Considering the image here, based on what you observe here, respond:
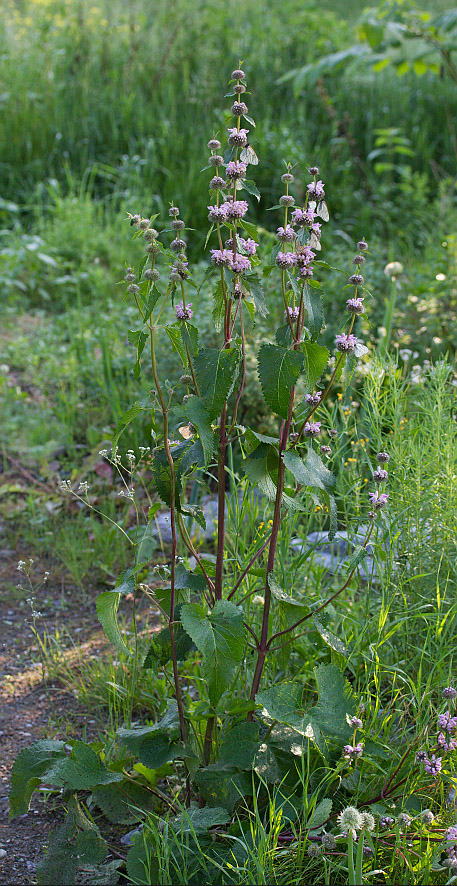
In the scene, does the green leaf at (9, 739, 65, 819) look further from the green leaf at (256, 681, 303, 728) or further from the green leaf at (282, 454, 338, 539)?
the green leaf at (282, 454, 338, 539)

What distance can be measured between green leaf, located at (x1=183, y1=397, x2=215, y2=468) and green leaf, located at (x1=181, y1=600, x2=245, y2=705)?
294 mm

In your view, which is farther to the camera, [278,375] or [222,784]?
[222,784]

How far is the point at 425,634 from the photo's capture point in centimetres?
205

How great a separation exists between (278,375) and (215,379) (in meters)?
0.11

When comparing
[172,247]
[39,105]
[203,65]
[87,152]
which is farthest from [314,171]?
[203,65]

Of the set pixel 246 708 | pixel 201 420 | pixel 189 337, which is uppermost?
pixel 189 337

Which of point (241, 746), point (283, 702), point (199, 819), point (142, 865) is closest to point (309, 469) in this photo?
point (283, 702)

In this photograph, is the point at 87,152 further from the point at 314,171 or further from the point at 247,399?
the point at 314,171

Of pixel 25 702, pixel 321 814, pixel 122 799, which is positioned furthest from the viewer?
pixel 25 702

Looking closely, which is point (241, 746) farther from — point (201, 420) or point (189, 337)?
point (189, 337)

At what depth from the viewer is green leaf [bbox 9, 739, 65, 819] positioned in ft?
5.11

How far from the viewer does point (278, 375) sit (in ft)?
4.56

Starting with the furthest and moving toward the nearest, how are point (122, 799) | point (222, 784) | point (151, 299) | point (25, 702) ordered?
A: point (25, 702), point (122, 799), point (222, 784), point (151, 299)

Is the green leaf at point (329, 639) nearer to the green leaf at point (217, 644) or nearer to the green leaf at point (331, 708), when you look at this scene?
the green leaf at point (331, 708)
